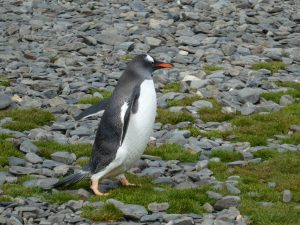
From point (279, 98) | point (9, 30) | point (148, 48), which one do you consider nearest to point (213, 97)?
point (279, 98)

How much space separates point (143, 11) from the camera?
75.5ft

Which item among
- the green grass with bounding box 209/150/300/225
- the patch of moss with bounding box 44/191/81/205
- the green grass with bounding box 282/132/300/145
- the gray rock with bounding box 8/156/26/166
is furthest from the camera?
the green grass with bounding box 282/132/300/145

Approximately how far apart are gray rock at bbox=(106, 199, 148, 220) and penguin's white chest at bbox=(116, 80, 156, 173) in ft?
2.60

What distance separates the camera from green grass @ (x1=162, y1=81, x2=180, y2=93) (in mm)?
15219

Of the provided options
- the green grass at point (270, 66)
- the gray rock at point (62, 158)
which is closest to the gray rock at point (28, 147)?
the gray rock at point (62, 158)

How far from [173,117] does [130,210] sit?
4.70m

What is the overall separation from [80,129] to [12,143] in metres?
1.56

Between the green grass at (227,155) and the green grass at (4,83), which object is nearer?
the green grass at (227,155)

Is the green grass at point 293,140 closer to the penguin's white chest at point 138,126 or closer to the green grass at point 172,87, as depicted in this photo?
the penguin's white chest at point 138,126

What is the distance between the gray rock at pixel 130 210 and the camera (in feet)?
27.6

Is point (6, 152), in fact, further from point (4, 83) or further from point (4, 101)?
point (4, 83)

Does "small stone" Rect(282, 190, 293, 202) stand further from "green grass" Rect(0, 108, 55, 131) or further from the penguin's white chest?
"green grass" Rect(0, 108, 55, 131)

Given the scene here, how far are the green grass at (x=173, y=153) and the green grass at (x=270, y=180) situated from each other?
0.43m

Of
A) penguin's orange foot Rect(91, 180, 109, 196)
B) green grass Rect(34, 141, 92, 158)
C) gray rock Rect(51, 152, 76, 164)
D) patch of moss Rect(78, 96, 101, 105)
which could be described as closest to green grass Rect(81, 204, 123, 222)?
penguin's orange foot Rect(91, 180, 109, 196)
